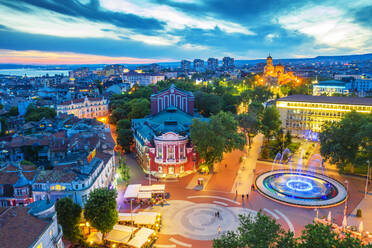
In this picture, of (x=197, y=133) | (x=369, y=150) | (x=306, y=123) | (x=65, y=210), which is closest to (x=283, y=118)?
(x=306, y=123)

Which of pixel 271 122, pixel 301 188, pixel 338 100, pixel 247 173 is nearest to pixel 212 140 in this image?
pixel 247 173

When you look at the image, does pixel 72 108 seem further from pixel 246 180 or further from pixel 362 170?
pixel 362 170

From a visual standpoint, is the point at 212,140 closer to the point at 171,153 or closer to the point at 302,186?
the point at 171,153

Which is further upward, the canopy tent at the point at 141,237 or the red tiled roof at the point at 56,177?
the red tiled roof at the point at 56,177

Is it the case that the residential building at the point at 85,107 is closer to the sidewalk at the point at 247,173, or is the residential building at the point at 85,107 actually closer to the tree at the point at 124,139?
the tree at the point at 124,139

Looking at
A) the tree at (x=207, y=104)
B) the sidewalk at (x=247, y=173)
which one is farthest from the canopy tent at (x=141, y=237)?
the tree at (x=207, y=104)

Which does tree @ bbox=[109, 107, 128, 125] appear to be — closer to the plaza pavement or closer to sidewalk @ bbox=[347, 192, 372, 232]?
the plaza pavement
